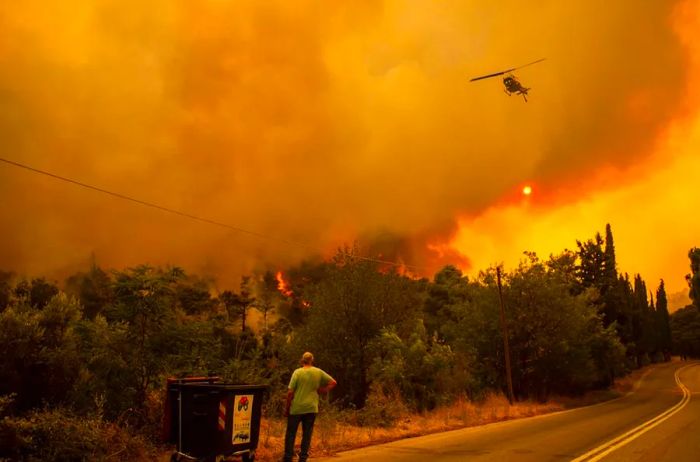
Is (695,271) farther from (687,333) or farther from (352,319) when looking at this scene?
(352,319)

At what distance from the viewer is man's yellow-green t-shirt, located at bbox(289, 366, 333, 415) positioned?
7.96 meters

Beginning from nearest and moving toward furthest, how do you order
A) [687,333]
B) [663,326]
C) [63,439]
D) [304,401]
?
[63,439] → [304,401] → [663,326] → [687,333]

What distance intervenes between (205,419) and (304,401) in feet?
5.22

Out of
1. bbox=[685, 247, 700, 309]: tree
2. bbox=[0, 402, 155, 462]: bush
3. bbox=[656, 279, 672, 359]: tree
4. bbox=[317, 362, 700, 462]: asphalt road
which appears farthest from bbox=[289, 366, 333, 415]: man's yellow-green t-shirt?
bbox=[656, 279, 672, 359]: tree

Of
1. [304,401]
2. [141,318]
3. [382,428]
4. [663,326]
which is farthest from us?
[663,326]

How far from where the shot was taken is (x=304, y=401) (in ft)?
26.1

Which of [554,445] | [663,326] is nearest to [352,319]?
[554,445]

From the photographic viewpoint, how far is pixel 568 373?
30812 mm

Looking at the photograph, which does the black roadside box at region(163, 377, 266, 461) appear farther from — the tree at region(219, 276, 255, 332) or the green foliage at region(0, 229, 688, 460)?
the tree at region(219, 276, 255, 332)

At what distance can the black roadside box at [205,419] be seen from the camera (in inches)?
278

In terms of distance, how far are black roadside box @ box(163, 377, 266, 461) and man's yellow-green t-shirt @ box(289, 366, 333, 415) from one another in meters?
0.88

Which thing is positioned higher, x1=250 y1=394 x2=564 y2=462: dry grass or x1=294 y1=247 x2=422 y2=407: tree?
x1=294 y1=247 x2=422 y2=407: tree

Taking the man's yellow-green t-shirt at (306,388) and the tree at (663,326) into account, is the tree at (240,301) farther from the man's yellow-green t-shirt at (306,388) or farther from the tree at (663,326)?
the tree at (663,326)

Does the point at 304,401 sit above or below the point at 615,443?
above
